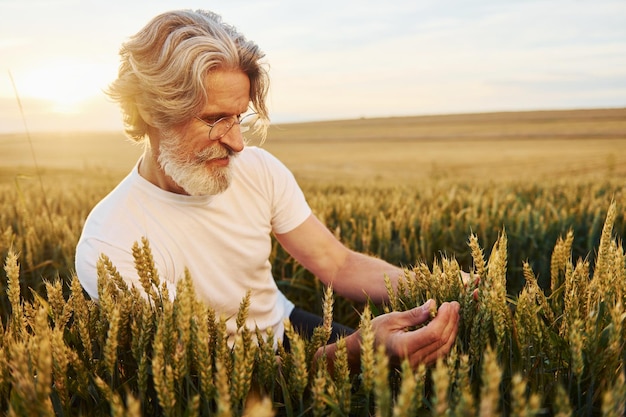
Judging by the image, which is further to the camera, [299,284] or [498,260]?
[299,284]

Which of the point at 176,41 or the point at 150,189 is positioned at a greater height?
the point at 176,41

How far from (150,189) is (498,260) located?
169 cm

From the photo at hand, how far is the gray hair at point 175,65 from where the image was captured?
238 cm

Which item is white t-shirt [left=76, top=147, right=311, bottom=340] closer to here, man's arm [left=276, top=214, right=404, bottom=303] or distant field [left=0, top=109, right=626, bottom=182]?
man's arm [left=276, top=214, right=404, bottom=303]

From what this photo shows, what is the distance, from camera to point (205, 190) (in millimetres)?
2396

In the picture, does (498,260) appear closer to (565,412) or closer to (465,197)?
(565,412)

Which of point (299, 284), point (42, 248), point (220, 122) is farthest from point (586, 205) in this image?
point (42, 248)

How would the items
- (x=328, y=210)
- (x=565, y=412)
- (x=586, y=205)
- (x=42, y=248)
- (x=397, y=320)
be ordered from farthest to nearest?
(x=586, y=205) < (x=328, y=210) < (x=42, y=248) < (x=397, y=320) < (x=565, y=412)

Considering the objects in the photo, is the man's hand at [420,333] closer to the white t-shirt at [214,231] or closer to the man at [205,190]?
the man at [205,190]

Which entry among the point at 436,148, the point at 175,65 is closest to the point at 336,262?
the point at 175,65

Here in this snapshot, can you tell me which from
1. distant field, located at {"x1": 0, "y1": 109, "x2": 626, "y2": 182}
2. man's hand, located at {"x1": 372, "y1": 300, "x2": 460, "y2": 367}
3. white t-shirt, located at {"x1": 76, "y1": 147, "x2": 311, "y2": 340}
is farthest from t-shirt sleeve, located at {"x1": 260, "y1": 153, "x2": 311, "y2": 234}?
distant field, located at {"x1": 0, "y1": 109, "x2": 626, "y2": 182}

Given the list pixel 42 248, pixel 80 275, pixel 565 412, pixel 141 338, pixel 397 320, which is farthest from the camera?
pixel 42 248

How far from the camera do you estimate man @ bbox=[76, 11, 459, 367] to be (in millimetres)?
2373

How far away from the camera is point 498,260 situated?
52.5 inches
